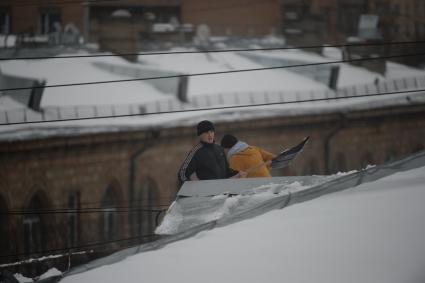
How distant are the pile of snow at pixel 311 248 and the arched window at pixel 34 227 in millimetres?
18860

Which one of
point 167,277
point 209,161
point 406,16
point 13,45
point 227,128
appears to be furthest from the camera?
point 406,16

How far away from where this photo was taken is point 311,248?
7387 millimetres

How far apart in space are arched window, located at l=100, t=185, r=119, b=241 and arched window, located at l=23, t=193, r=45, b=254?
2.10m

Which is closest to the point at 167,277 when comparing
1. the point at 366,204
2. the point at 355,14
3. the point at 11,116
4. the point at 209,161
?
the point at 366,204

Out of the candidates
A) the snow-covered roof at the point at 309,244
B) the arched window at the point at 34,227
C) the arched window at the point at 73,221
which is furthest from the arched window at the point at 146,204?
the snow-covered roof at the point at 309,244

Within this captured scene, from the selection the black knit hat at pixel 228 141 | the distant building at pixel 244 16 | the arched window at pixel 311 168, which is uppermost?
the distant building at pixel 244 16

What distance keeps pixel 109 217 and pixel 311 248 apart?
21395mm

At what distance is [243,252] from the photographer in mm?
7410

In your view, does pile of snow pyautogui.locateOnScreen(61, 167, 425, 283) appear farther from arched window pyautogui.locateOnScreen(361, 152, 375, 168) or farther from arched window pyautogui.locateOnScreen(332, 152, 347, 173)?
arched window pyautogui.locateOnScreen(361, 152, 375, 168)

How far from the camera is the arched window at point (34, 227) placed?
86.0ft

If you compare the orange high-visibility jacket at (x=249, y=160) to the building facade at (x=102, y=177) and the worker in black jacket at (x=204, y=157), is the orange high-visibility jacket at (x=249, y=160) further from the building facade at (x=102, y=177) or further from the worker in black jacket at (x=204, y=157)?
the building facade at (x=102, y=177)

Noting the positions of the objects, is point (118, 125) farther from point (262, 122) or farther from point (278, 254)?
point (278, 254)

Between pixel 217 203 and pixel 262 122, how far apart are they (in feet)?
71.7

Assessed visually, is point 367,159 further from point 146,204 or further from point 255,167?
point 255,167
